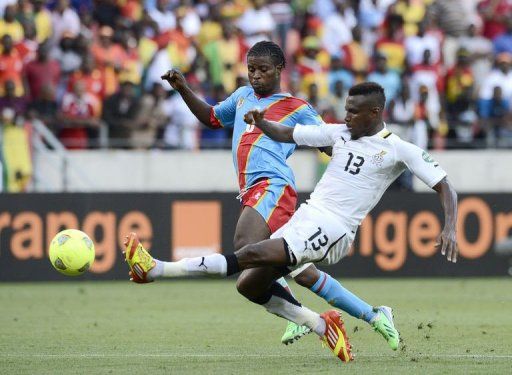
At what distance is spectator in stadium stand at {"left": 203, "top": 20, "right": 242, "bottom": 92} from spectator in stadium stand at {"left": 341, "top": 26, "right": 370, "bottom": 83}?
199cm

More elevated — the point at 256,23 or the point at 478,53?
the point at 256,23

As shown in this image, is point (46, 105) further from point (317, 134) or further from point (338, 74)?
point (317, 134)

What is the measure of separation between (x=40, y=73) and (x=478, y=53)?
863cm

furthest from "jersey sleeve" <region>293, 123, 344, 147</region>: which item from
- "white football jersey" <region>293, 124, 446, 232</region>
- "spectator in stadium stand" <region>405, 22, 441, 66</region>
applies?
"spectator in stadium stand" <region>405, 22, 441, 66</region>

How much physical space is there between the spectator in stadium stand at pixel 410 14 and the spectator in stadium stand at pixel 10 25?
23.5 ft

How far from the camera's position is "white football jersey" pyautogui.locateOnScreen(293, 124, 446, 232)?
29.2ft

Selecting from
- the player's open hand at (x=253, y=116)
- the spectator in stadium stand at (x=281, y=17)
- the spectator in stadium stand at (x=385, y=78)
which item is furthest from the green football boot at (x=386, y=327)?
the spectator in stadium stand at (x=281, y=17)

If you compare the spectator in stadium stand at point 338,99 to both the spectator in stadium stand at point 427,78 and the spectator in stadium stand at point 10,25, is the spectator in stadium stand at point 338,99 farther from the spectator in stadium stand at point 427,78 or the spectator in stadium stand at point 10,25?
the spectator in stadium stand at point 10,25

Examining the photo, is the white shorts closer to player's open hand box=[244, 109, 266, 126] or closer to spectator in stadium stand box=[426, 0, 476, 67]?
player's open hand box=[244, 109, 266, 126]

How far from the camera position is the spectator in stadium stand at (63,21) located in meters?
20.0

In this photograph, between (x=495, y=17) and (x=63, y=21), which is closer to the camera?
(x=63, y=21)

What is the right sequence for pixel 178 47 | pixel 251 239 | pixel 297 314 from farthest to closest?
1. pixel 178 47
2. pixel 297 314
3. pixel 251 239

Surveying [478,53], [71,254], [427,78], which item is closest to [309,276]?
[71,254]

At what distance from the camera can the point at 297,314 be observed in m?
9.45
